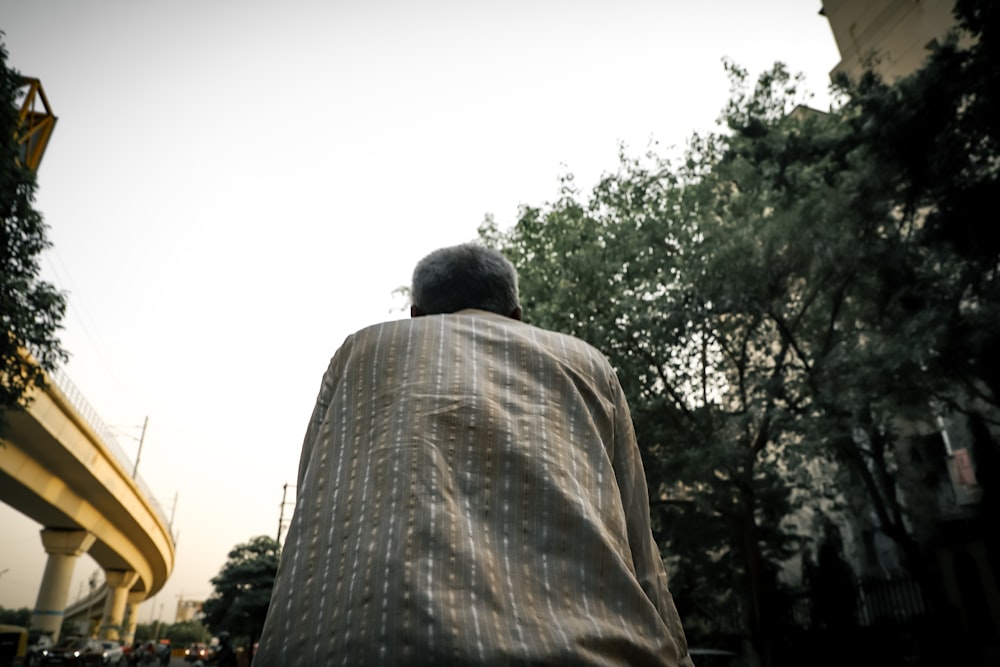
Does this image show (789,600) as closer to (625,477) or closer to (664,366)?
(664,366)

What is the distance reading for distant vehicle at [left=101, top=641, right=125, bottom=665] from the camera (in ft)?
90.5

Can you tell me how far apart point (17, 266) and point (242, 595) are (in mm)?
31853

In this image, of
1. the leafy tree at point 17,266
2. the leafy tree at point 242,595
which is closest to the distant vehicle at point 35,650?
the leafy tree at point 242,595

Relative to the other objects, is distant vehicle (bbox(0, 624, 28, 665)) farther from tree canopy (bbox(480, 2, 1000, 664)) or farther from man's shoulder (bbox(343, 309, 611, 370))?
man's shoulder (bbox(343, 309, 611, 370))

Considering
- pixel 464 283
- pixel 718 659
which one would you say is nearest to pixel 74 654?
pixel 718 659

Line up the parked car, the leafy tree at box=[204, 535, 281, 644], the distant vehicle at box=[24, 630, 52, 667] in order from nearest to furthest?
the distant vehicle at box=[24, 630, 52, 667] < the parked car < the leafy tree at box=[204, 535, 281, 644]

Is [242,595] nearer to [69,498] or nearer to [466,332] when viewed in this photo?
[69,498]

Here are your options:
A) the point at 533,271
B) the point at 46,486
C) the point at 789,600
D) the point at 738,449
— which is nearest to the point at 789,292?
the point at 738,449

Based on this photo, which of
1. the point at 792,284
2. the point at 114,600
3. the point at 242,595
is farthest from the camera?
the point at 114,600

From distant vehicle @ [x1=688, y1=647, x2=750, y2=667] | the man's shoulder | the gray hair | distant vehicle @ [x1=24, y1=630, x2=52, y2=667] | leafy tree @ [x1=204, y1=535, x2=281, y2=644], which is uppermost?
leafy tree @ [x1=204, y1=535, x2=281, y2=644]

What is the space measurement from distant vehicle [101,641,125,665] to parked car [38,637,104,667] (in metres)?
1.17

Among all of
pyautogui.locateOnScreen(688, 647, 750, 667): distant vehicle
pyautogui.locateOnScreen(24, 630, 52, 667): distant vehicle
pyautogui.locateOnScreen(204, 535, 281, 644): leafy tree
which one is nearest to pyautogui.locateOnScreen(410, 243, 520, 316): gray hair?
pyautogui.locateOnScreen(688, 647, 750, 667): distant vehicle

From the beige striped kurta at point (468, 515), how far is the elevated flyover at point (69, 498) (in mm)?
15344

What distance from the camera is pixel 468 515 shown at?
1.08 m
